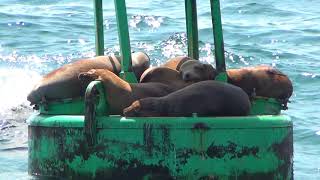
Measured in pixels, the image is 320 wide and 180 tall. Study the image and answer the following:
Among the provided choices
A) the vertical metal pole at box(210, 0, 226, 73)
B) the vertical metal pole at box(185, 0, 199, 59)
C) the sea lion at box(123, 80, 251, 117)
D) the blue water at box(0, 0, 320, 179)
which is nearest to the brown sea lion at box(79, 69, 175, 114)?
the sea lion at box(123, 80, 251, 117)

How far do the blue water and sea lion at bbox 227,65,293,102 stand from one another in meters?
1.01

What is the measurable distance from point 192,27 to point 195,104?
136 cm

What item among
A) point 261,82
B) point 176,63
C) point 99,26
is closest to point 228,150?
point 261,82

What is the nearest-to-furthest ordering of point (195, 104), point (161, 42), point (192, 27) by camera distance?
point (195, 104), point (192, 27), point (161, 42)

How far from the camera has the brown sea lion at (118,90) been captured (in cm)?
503

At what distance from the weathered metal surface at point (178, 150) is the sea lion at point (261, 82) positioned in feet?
2.26

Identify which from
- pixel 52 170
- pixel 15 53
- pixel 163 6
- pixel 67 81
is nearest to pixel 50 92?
pixel 67 81

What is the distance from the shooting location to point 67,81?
5422 mm

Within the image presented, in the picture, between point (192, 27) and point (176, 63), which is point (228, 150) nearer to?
point (176, 63)

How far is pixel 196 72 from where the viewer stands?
5.38 meters

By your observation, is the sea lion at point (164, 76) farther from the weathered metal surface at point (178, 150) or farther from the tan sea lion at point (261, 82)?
the weathered metal surface at point (178, 150)

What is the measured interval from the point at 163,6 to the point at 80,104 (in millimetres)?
12040

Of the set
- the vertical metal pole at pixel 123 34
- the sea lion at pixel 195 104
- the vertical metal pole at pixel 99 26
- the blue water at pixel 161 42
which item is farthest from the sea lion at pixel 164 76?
the blue water at pixel 161 42

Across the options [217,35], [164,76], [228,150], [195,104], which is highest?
[217,35]
